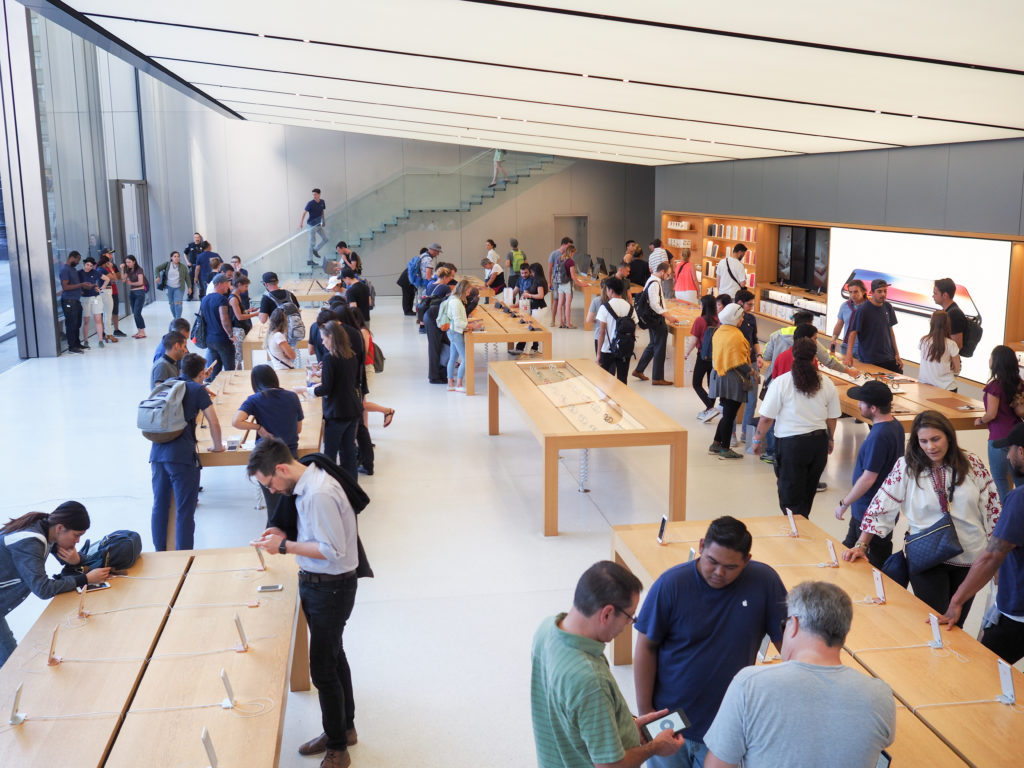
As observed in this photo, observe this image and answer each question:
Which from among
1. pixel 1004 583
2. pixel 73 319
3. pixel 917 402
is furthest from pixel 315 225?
pixel 1004 583

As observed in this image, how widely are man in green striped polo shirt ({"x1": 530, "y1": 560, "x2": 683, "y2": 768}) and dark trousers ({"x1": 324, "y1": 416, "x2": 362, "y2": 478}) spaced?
466 cm

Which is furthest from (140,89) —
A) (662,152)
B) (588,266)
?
(662,152)

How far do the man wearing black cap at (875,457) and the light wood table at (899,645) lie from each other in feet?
1.77

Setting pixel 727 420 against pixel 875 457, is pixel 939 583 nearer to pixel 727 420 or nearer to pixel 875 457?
pixel 875 457

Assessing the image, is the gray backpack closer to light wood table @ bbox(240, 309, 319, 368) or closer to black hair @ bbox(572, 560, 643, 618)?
black hair @ bbox(572, 560, 643, 618)

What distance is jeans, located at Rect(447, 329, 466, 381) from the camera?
38.1ft

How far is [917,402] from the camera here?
7609 millimetres

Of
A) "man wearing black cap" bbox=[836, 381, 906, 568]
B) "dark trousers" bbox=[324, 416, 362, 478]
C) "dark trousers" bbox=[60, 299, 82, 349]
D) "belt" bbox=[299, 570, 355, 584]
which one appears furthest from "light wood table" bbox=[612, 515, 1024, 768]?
"dark trousers" bbox=[60, 299, 82, 349]

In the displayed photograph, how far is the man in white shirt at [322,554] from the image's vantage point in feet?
12.5

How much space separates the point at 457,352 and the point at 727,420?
4320 millimetres

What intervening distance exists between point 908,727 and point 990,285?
29.5ft

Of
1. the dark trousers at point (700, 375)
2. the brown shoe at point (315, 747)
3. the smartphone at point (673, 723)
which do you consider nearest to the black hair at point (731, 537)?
the smartphone at point (673, 723)

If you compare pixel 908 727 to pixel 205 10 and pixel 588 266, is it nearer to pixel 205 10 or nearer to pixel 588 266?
pixel 205 10

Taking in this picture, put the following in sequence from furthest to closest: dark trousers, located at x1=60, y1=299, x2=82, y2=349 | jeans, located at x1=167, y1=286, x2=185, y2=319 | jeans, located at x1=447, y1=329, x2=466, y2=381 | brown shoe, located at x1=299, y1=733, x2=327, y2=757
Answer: jeans, located at x1=167, y1=286, x2=185, y2=319, dark trousers, located at x1=60, y1=299, x2=82, y2=349, jeans, located at x1=447, y1=329, x2=466, y2=381, brown shoe, located at x1=299, y1=733, x2=327, y2=757
